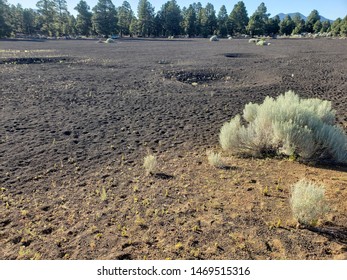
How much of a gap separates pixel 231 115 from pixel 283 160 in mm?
3173

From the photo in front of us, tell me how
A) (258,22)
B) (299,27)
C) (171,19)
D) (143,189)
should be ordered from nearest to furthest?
1. (143,189)
2. (258,22)
3. (299,27)
4. (171,19)

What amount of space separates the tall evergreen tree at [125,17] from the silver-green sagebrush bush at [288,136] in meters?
74.3

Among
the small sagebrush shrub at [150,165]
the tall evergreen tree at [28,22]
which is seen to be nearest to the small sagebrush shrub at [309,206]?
the small sagebrush shrub at [150,165]

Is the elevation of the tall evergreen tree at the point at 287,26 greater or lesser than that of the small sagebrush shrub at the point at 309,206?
greater

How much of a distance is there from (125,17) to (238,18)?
29.7 meters

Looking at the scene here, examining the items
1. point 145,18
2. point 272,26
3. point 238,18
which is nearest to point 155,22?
point 145,18

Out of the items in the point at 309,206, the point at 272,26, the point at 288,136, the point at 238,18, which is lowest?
the point at 309,206

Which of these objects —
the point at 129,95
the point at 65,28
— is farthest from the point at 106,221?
the point at 65,28

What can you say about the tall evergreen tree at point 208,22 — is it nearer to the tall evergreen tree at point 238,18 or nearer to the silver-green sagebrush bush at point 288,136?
the tall evergreen tree at point 238,18

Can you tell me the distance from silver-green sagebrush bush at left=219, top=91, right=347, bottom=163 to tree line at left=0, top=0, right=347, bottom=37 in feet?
231

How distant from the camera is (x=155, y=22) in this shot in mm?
72562

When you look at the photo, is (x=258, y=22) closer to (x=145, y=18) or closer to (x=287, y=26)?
(x=287, y=26)

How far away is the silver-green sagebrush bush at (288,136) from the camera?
479cm
